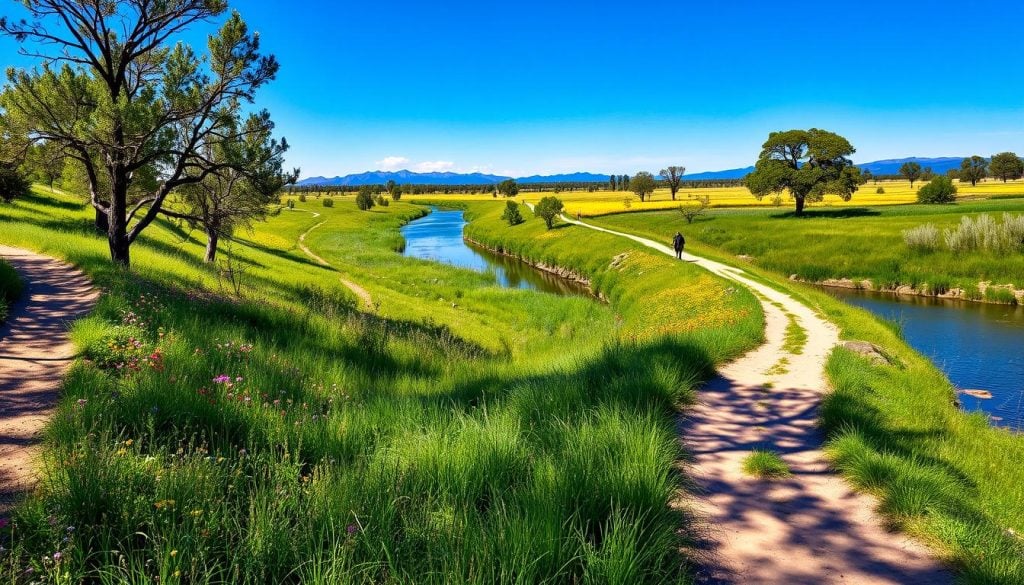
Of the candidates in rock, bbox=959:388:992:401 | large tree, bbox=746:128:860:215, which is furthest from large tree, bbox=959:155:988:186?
rock, bbox=959:388:992:401

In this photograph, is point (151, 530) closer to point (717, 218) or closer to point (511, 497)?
point (511, 497)

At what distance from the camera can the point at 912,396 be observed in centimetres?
830

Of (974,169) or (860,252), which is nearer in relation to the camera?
(860,252)

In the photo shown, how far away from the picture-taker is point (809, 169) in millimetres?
54594

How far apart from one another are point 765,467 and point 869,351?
7.78 m

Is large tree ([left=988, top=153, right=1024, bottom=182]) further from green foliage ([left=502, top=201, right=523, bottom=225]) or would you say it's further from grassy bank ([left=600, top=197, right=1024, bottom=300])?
green foliage ([left=502, top=201, right=523, bottom=225])

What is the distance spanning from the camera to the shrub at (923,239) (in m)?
34.1

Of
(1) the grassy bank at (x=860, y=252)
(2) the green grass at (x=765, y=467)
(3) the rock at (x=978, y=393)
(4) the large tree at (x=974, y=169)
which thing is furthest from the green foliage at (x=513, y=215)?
(4) the large tree at (x=974, y=169)

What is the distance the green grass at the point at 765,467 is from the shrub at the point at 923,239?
126 ft

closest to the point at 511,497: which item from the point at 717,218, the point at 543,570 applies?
the point at 543,570

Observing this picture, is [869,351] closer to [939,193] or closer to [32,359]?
[32,359]

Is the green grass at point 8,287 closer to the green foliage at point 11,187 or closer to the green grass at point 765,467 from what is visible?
the green grass at point 765,467

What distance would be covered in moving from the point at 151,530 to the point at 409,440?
76.1 inches

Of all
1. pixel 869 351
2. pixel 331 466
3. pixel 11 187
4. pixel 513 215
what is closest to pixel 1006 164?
pixel 513 215
